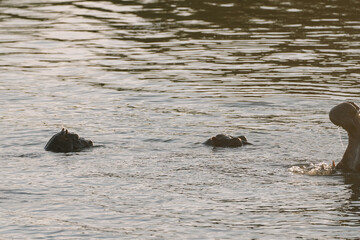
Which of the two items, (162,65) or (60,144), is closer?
(60,144)

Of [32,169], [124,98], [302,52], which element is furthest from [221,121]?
[302,52]

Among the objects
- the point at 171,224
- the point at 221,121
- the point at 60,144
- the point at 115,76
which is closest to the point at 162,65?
the point at 115,76

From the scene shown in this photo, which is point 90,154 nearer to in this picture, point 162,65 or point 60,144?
point 60,144

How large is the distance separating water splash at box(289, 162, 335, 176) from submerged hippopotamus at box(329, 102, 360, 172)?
136 millimetres

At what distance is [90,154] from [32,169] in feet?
3.72

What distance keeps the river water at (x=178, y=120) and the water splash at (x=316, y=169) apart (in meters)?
0.11

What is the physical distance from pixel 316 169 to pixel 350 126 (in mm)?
761

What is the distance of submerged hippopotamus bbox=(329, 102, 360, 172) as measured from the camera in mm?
11945

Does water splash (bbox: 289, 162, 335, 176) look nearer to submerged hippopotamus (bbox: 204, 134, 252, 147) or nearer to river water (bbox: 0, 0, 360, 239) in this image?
river water (bbox: 0, 0, 360, 239)

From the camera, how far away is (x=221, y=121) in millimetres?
15586

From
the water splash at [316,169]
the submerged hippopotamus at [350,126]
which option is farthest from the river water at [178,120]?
the submerged hippopotamus at [350,126]

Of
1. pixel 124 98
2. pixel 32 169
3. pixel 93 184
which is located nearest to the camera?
pixel 93 184

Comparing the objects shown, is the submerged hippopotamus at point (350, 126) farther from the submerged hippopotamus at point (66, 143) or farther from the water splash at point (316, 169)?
the submerged hippopotamus at point (66, 143)

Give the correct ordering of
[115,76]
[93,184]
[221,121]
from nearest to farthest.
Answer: [93,184], [221,121], [115,76]
